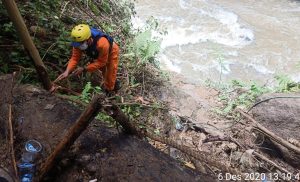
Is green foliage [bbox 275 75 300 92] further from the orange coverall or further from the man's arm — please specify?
the man's arm

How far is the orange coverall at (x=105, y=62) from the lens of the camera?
4.58m

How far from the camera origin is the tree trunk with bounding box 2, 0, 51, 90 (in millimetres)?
3039

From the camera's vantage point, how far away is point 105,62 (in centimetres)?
475

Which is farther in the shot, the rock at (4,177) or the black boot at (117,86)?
the black boot at (117,86)

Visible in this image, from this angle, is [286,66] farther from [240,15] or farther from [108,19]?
[108,19]

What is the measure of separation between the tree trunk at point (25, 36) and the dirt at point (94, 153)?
0.91 metres

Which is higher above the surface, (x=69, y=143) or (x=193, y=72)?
(x=69, y=143)

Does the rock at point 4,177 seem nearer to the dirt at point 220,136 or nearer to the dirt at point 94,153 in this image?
the dirt at point 94,153

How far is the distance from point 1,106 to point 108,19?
15.5ft

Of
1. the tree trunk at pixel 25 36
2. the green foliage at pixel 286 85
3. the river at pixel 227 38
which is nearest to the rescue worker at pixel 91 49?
the tree trunk at pixel 25 36

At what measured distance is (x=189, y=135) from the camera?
5434 millimetres

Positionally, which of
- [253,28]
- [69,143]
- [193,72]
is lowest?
[193,72]

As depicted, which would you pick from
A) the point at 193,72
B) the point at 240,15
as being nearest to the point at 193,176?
the point at 193,72

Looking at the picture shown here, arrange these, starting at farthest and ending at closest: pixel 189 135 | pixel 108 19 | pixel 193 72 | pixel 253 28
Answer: pixel 253 28 < pixel 193 72 < pixel 108 19 < pixel 189 135
